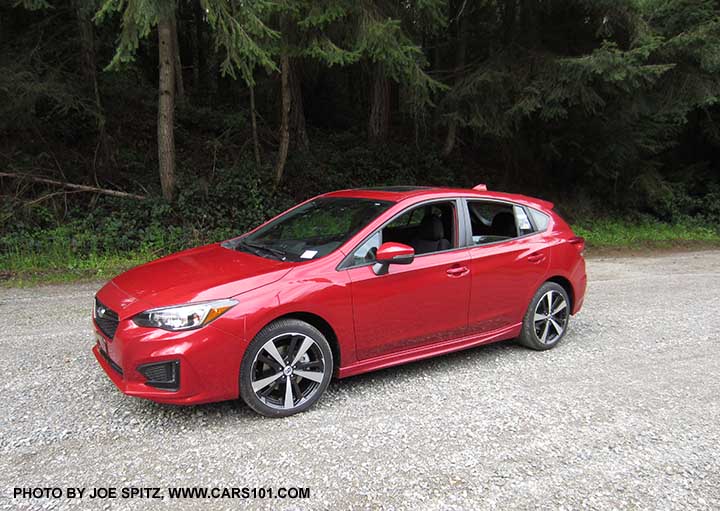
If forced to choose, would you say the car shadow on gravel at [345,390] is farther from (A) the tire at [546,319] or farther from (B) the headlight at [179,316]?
(B) the headlight at [179,316]

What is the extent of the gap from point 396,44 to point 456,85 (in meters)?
3.86

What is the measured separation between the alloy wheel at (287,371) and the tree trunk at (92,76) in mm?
10154

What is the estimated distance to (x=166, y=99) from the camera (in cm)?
1059

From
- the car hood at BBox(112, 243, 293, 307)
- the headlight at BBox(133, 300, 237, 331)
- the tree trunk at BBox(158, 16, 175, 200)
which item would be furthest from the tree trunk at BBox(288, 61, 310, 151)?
the headlight at BBox(133, 300, 237, 331)

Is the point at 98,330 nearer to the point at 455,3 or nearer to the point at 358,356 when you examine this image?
the point at 358,356

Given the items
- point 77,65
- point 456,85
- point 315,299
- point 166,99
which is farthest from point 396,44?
point 77,65

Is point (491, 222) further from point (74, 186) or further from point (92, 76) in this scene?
point (92, 76)

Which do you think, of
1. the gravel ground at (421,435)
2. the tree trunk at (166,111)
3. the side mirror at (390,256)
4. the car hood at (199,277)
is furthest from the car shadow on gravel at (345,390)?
the tree trunk at (166,111)

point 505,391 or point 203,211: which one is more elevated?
point 203,211

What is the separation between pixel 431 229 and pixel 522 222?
1.05 metres

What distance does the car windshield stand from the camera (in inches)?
163

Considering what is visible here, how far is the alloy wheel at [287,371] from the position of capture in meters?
3.54

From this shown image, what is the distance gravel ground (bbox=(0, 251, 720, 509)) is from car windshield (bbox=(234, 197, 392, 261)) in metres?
1.17

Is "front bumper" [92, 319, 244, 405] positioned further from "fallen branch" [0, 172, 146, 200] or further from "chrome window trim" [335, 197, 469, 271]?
"fallen branch" [0, 172, 146, 200]
